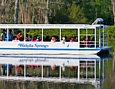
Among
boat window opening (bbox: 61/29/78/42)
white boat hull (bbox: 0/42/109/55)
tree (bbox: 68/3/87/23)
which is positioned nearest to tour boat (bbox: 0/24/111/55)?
white boat hull (bbox: 0/42/109/55)

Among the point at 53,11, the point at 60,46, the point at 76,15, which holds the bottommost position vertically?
the point at 60,46

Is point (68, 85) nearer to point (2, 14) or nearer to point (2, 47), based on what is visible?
point (2, 47)

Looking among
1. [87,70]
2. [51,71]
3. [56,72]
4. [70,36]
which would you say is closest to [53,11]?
[70,36]

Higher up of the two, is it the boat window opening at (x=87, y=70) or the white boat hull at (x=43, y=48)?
the white boat hull at (x=43, y=48)

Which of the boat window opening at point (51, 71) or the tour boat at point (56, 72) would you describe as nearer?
the tour boat at point (56, 72)

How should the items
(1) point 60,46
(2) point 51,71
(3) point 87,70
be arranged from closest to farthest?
(2) point 51,71
(3) point 87,70
(1) point 60,46

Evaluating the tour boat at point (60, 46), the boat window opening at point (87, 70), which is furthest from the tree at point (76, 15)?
→ the boat window opening at point (87, 70)

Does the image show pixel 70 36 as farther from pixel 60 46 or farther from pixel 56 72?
pixel 56 72

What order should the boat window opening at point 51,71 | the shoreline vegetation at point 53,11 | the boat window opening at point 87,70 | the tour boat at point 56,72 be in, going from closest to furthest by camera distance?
the tour boat at point 56,72 → the boat window opening at point 87,70 → the boat window opening at point 51,71 → the shoreline vegetation at point 53,11

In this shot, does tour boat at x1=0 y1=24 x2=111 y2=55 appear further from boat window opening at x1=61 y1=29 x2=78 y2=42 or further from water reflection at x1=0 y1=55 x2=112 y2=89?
water reflection at x1=0 y1=55 x2=112 y2=89

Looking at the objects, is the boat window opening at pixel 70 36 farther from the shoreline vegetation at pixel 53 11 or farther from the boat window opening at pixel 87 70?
the shoreline vegetation at pixel 53 11

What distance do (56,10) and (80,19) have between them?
4808 millimetres

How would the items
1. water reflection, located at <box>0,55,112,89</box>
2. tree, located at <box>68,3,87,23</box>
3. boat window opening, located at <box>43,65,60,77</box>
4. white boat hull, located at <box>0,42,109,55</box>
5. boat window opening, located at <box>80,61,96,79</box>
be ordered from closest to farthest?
water reflection, located at <box>0,55,112,89</box>, boat window opening, located at <box>80,61,96,79</box>, boat window opening, located at <box>43,65,60,77</box>, white boat hull, located at <box>0,42,109,55</box>, tree, located at <box>68,3,87,23</box>

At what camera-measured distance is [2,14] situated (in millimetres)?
53062
